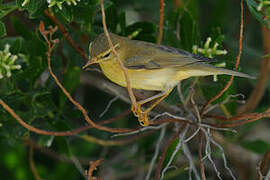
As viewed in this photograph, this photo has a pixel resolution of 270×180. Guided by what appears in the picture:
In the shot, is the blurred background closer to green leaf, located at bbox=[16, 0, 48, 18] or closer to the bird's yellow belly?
green leaf, located at bbox=[16, 0, 48, 18]

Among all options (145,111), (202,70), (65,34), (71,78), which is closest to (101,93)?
(71,78)

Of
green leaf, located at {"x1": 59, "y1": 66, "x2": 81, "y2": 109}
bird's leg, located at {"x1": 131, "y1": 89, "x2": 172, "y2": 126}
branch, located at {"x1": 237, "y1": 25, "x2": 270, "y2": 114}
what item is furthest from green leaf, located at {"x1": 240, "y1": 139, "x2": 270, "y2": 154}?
green leaf, located at {"x1": 59, "y1": 66, "x2": 81, "y2": 109}

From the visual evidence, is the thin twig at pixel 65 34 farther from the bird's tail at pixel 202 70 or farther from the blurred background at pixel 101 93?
the bird's tail at pixel 202 70

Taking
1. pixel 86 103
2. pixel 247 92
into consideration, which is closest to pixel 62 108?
pixel 86 103

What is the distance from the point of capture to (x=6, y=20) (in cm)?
371

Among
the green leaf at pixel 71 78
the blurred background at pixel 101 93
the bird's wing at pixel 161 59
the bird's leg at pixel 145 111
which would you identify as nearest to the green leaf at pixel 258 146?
the blurred background at pixel 101 93

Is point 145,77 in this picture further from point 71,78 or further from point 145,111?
point 71,78

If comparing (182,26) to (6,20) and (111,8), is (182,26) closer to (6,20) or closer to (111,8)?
(111,8)

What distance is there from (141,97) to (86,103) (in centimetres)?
137

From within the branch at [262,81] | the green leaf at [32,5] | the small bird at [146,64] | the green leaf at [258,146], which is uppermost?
the green leaf at [32,5]

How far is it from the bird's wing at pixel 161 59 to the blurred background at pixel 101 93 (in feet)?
0.69

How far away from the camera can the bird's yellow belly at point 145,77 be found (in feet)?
7.94

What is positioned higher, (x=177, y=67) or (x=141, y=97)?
(x=177, y=67)

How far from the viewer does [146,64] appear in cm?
250
